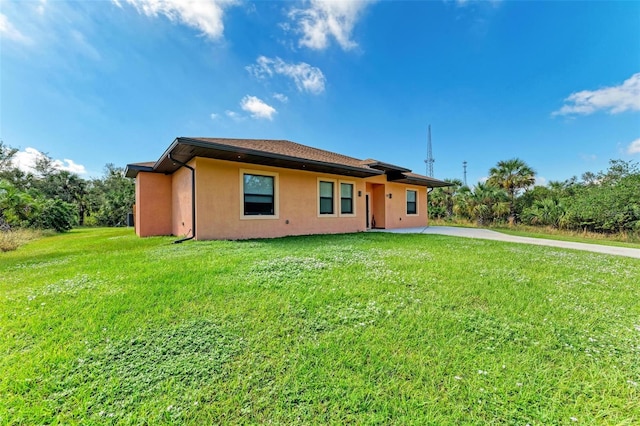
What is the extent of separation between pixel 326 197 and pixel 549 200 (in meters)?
17.5

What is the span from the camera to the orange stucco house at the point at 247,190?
793cm

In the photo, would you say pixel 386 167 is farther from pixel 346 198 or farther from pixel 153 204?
pixel 153 204

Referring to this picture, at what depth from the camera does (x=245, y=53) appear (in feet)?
38.2

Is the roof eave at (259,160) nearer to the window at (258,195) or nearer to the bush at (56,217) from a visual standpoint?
the window at (258,195)

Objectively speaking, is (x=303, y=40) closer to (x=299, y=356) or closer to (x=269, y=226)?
(x=269, y=226)

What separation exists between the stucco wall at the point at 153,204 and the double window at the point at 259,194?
495cm

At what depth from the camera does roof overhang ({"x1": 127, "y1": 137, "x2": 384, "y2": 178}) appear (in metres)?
6.80

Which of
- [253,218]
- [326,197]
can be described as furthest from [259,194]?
[326,197]

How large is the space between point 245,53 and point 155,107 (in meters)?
6.62

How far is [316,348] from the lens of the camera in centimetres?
229

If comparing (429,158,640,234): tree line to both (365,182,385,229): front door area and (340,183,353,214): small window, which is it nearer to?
(365,182,385,229): front door area

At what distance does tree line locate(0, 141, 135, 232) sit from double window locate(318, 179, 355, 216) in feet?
48.0

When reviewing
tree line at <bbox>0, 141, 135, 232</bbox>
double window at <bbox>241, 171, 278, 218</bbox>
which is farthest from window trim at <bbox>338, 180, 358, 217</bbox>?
tree line at <bbox>0, 141, 135, 232</bbox>

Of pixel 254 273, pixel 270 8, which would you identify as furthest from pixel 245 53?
pixel 254 273
